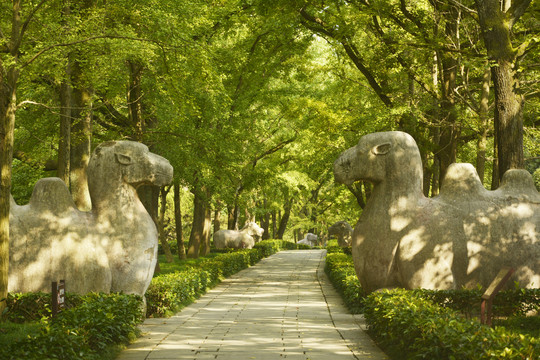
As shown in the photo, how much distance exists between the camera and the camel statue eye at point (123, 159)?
11.2 m

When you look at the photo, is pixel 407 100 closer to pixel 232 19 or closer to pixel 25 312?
pixel 232 19

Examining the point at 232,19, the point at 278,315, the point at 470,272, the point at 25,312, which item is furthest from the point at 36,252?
the point at 232,19

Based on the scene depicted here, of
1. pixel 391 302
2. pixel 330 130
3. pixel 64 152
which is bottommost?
pixel 391 302

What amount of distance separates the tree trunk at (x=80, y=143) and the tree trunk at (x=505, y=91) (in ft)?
30.1

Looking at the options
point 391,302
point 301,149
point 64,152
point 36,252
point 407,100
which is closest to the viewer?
point 391,302

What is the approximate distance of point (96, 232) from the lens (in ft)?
35.8

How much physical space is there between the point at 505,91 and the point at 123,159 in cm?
761

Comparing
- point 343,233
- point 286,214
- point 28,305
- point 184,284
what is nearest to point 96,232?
point 28,305

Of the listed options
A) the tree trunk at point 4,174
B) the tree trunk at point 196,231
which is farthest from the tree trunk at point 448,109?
the tree trunk at point 196,231

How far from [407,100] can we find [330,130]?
13.5ft

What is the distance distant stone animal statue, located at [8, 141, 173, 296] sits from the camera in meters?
10.4

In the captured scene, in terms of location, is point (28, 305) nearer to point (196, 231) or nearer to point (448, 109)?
point (448, 109)

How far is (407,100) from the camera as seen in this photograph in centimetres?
1878

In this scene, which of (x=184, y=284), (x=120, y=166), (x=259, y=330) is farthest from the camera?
(x=184, y=284)
